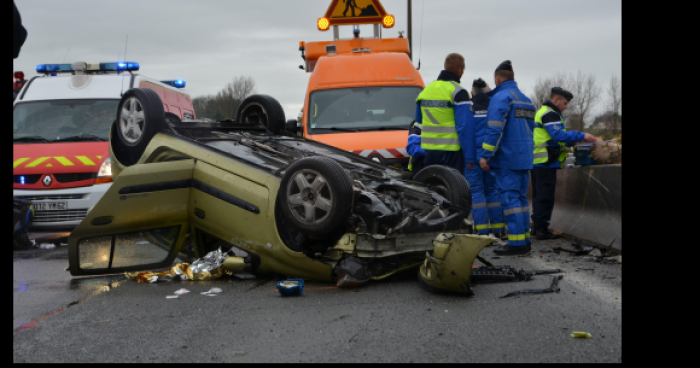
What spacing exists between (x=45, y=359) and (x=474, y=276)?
2988 millimetres

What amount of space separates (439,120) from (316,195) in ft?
9.71

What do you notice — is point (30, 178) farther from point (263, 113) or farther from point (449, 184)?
point (449, 184)

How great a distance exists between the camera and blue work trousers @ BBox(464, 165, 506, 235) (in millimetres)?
7145

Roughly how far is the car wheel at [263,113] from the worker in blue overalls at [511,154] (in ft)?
7.67

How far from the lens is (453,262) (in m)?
4.25

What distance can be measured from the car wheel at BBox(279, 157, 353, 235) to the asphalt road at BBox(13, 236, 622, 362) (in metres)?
0.53

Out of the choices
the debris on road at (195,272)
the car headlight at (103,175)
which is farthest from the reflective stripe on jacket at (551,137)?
the car headlight at (103,175)

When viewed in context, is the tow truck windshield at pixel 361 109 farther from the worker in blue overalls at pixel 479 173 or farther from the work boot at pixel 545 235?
the work boot at pixel 545 235

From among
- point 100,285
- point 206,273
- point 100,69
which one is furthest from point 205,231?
point 100,69

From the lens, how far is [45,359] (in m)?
3.18

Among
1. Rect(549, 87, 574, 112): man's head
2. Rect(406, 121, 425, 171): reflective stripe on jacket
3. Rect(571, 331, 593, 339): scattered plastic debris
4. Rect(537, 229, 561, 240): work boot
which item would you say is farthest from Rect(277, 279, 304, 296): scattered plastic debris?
Rect(549, 87, 574, 112): man's head

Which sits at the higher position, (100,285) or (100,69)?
(100,69)

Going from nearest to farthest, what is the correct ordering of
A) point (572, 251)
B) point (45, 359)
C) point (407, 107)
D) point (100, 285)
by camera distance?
point (45, 359) → point (100, 285) → point (572, 251) → point (407, 107)
